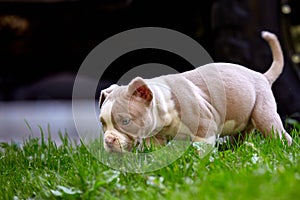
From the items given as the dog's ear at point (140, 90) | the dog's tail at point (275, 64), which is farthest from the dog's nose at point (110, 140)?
the dog's tail at point (275, 64)

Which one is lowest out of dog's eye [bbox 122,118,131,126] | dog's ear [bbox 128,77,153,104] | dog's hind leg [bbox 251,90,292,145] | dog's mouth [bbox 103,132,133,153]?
dog's hind leg [bbox 251,90,292,145]

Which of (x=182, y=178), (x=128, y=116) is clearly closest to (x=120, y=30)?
(x=128, y=116)

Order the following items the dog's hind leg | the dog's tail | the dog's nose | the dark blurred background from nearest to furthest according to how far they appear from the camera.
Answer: the dog's nose
the dog's hind leg
the dog's tail
the dark blurred background

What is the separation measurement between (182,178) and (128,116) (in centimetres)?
41

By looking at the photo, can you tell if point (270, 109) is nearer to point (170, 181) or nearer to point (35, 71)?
point (170, 181)

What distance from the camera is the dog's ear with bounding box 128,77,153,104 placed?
258 centimetres

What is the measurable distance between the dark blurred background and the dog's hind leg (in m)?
1.07

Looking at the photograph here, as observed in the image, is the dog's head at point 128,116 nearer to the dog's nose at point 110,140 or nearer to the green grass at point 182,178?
the dog's nose at point 110,140

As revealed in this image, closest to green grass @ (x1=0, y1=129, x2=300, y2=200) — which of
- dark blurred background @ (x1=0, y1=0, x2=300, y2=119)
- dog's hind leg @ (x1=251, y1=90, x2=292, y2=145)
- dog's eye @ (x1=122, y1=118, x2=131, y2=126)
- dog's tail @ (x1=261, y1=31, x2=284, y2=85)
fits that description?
dog's hind leg @ (x1=251, y1=90, x2=292, y2=145)

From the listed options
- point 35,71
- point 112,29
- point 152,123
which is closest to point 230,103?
point 152,123

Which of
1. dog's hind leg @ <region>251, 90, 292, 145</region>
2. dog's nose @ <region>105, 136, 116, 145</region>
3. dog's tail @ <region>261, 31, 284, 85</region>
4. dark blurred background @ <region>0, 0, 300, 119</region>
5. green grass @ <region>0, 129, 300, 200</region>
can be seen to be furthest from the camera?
dark blurred background @ <region>0, 0, 300, 119</region>

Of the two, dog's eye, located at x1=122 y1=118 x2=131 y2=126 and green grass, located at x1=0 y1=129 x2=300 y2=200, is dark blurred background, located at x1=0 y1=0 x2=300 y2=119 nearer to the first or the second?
green grass, located at x1=0 y1=129 x2=300 y2=200

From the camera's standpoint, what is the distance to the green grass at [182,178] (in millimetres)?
1927

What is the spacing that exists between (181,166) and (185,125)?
0.29 m
